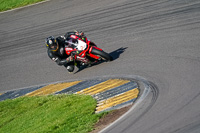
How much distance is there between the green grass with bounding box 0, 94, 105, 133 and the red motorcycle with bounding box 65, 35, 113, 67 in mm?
1894

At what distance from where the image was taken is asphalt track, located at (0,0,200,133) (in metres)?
8.49

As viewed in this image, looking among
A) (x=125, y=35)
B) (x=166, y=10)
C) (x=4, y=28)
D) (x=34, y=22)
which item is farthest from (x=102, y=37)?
(x=4, y=28)

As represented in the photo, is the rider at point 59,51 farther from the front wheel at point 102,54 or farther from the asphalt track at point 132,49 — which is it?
the front wheel at point 102,54

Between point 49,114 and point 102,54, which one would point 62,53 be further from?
point 49,114

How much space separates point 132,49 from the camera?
1362 centimetres

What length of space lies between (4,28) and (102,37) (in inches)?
313

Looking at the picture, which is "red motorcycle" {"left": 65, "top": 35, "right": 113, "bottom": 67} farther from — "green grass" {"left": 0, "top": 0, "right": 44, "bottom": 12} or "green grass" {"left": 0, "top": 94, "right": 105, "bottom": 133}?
"green grass" {"left": 0, "top": 0, "right": 44, "bottom": 12}

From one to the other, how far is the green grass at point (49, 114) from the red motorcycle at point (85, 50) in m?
1.89

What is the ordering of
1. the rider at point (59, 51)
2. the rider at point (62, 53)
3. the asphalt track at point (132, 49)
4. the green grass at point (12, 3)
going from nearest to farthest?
1. the asphalt track at point (132, 49)
2. the rider at point (59, 51)
3. the rider at point (62, 53)
4. the green grass at point (12, 3)

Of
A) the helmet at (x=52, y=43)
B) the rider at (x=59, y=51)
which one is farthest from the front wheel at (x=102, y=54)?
the helmet at (x=52, y=43)

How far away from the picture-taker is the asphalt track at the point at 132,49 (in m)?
8.49

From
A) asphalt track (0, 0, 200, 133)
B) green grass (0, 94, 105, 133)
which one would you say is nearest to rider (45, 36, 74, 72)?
asphalt track (0, 0, 200, 133)

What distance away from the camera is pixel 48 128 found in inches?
383

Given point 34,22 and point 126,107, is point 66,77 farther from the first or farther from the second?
point 34,22
